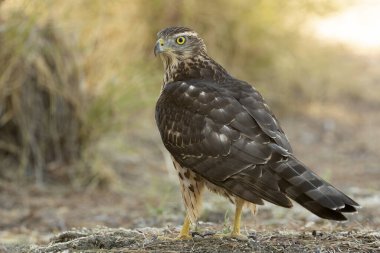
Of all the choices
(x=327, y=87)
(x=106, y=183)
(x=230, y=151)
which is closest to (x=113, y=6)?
(x=106, y=183)

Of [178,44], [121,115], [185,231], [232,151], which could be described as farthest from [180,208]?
[232,151]

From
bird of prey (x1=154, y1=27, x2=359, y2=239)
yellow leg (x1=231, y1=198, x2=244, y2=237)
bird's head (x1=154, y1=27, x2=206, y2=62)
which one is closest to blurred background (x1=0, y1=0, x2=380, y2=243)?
yellow leg (x1=231, y1=198, x2=244, y2=237)

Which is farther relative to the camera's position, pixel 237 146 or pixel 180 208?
pixel 180 208

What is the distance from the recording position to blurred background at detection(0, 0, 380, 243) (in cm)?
825

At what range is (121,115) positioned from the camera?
9.70 m

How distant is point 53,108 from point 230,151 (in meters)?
4.47

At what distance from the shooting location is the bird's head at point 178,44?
6293 millimetres

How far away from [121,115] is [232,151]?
182 inches

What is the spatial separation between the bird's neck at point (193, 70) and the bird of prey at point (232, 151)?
0.05ft

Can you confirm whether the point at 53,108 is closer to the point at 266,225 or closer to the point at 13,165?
the point at 13,165

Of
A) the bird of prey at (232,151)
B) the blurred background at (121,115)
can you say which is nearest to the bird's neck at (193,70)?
the bird of prey at (232,151)

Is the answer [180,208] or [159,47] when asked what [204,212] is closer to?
[180,208]

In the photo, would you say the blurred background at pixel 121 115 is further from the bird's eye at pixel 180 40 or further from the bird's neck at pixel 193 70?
the bird's eye at pixel 180 40

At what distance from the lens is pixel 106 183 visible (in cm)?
957
